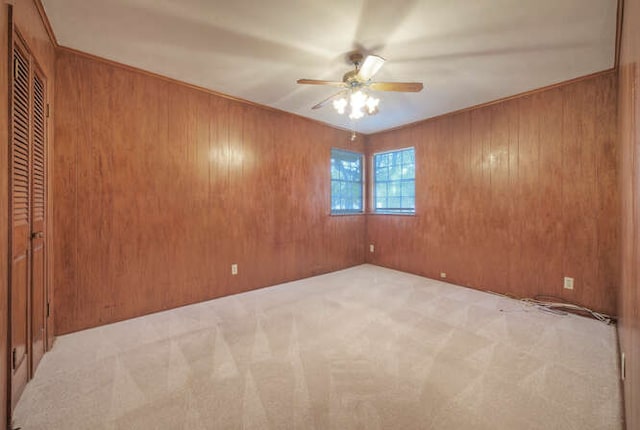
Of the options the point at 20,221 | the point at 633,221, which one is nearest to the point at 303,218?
the point at 20,221

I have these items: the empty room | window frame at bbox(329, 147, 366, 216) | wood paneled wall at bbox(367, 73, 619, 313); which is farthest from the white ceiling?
window frame at bbox(329, 147, 366, 216)

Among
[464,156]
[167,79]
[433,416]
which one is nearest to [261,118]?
[167,79]

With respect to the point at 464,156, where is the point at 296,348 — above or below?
below

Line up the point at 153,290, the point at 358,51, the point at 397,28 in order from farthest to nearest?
the point at 153,290 < the point at 358,51 < the point at 397,28

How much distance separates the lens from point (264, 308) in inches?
116

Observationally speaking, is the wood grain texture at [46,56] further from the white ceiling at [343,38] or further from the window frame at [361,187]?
the window frame at [361,187]

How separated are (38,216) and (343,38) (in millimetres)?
2659

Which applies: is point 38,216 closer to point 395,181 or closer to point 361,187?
point 361,187

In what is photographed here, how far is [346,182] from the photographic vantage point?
15.8 feet

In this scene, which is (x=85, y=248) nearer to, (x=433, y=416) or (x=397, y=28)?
(x=433, y=416)

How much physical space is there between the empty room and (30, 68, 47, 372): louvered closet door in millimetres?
33

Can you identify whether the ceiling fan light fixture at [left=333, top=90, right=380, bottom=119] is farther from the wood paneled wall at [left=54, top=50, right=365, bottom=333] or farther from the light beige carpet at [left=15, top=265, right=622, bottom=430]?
the light beige carpet at [left=15, top=265, right=622, bottom=430]

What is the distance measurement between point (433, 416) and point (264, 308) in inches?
76.8

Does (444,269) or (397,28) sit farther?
(444,269)
